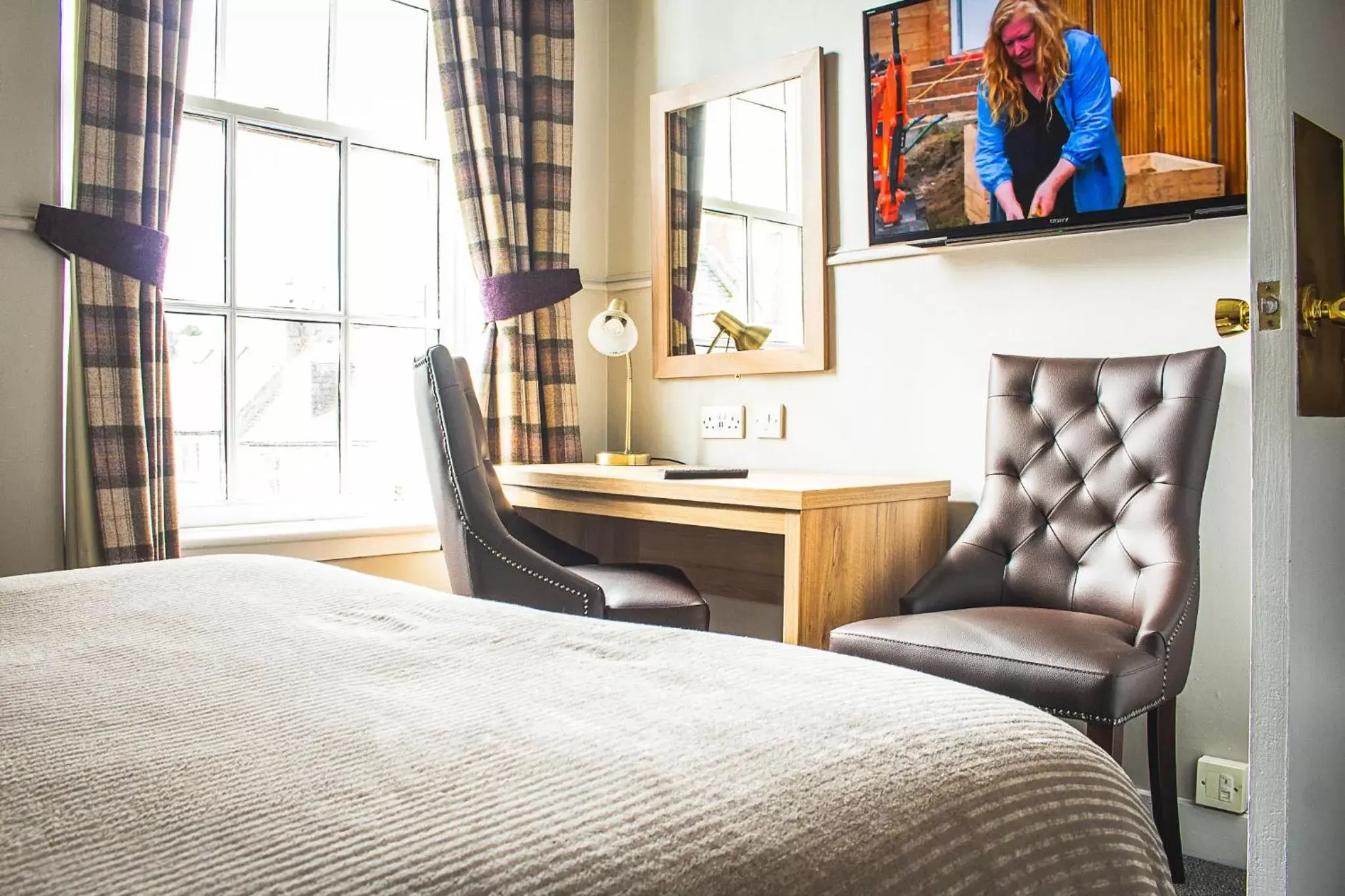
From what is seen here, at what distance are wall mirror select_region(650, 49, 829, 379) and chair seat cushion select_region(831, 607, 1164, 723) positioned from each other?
111 centimetres

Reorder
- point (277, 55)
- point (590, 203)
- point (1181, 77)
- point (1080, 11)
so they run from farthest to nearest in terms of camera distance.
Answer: point (590, 203) → point (277, 55) → point (1080, 11) → point (1181, 77)

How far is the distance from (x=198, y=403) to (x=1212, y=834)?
2756mm

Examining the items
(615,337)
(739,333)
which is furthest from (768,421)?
(615,337)

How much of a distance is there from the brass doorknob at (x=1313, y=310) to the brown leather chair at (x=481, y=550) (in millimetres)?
1454

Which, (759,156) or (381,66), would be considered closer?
(759,156)

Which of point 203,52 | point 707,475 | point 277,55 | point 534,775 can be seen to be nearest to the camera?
point 534,775

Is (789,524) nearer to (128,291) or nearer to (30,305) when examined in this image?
(128,291)

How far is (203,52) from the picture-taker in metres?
2.89

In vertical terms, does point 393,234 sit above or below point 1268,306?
above

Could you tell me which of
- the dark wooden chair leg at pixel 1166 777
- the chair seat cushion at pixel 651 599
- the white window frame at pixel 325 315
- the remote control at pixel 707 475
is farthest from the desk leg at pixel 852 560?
the white window frame at pixel 325 315

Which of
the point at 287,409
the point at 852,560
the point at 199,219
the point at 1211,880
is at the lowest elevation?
the point at 1211,880

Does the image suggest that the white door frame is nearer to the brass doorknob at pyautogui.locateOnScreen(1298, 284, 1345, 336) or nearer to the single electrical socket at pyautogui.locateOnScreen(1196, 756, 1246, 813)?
the brass doorknob at pyautogui.locateOnScreen(1298, 284, 1345, 336)

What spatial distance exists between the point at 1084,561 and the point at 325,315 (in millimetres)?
2238

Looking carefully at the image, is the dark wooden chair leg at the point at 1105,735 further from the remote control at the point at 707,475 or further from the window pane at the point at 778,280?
the window pane at the point at 778,280
